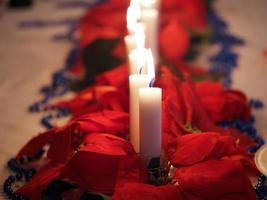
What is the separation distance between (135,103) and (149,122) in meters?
0.06

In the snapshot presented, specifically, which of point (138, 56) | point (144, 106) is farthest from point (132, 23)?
point (144, 106)

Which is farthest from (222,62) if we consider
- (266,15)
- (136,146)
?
(136,146)

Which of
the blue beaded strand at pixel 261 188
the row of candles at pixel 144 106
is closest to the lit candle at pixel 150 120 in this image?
the row of candles at pixel 144 106

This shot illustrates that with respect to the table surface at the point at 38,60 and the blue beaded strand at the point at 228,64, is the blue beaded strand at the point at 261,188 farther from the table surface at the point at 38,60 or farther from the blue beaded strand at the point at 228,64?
the table surface at the point at 38,60

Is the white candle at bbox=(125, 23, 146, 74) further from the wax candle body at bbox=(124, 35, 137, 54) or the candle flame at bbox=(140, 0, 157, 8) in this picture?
the candle flame at bbox=(140, 0, 157, 8)

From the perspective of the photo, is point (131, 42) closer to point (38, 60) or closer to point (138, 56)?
point (138, 56)

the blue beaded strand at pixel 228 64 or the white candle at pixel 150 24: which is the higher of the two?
the white candle at pixel 150 24

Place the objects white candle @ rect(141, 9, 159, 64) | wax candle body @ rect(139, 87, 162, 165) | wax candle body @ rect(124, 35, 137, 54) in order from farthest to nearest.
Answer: white candle @ rect(141, 9, 159, 64), wax candle body @ rect(124, 35, 137, 54), wax candle body @ rect(139, 87, 162, 165)

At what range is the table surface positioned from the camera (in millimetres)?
972

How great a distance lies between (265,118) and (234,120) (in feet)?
0.31

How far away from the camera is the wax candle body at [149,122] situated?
0.62 meters

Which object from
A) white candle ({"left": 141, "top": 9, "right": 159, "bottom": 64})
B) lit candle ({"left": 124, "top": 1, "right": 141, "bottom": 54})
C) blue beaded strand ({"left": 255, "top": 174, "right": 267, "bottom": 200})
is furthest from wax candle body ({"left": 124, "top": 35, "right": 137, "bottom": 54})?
blue beaded strand ({"left": 255, "top": 174, "right": 267, "bottom": 200})

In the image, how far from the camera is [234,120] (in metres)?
0.91

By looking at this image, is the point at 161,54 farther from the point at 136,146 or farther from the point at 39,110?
the point at 136,146
